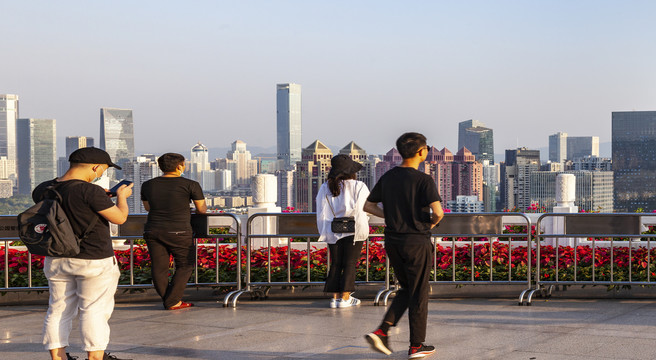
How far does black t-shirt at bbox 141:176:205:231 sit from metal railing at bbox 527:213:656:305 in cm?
397

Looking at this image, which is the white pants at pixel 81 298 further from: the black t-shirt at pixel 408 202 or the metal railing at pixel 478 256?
the metal railing at pixel 478 256

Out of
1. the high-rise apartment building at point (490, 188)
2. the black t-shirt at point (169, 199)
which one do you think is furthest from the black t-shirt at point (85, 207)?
the high-rise apartment building at point (490, 188)

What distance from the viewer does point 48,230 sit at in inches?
229

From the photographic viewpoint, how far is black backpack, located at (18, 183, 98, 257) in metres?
5.79

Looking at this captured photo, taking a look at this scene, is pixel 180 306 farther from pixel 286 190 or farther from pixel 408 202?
pixel 286 190

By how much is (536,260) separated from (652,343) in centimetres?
291

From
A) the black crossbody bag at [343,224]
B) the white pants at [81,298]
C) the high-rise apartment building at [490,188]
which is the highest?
the black crossbody bag at [343,224]

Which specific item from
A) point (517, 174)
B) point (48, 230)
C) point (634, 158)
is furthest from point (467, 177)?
point (48, 230)

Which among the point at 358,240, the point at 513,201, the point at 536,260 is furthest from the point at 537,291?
the point at 513,201

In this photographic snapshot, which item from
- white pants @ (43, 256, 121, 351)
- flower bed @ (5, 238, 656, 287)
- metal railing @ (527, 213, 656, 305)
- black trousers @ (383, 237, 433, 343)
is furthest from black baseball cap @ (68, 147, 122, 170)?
metal railing @ (527, 213, 656, 305)

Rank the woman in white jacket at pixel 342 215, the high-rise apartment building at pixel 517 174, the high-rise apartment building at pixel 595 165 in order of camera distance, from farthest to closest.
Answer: the high-rise apartment building at pixel 595 165 → the high-rise apartment building at pixel 517 174 → the woman in white jacket at pixel 342 215

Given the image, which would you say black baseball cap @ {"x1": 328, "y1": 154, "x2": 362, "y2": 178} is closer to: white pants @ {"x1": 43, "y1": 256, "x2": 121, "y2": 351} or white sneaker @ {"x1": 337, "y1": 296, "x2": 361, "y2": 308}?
white sneaker @ {"x1": 337, "y1": 296, "x2": 361, "y2": 308}

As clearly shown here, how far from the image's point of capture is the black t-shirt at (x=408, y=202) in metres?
6.52

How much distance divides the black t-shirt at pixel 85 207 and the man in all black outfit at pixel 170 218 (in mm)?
2962
